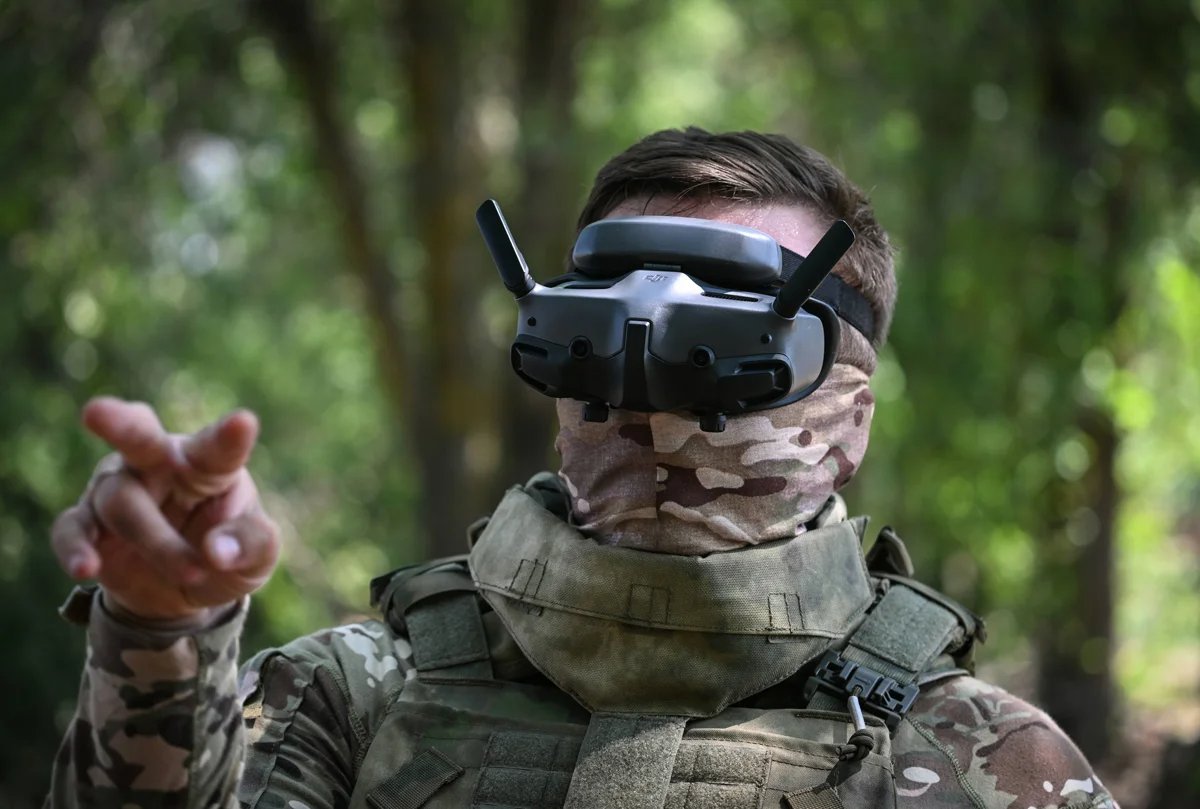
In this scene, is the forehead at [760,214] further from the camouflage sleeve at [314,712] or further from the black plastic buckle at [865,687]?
the camouflage sleeve at [314,712]

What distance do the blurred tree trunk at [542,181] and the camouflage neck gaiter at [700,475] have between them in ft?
19.9

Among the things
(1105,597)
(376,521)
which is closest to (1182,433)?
(1105,597)

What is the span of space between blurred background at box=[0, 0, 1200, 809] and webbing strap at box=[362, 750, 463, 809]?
3462 millimetres

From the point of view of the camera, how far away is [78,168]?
7285mm

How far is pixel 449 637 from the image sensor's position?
95.0 inches

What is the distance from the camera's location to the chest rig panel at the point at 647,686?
2180 mm

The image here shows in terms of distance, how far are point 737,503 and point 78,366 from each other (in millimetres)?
5696

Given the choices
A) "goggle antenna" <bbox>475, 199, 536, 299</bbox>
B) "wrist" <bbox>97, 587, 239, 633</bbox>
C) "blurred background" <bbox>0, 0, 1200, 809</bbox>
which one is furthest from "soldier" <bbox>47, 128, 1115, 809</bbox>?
"blurred background" <bbox>0, 0, 1200, 809</bbox>

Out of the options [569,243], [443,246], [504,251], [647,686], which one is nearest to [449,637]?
[647,686]

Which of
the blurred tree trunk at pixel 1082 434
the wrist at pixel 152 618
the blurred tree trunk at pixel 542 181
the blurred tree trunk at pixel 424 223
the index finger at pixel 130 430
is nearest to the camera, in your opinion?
the index finger at pixel 130 430

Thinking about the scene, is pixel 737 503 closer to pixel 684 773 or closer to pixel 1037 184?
pixel 684 773

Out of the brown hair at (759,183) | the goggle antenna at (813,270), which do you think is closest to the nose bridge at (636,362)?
the goggle antenna at (813,270)

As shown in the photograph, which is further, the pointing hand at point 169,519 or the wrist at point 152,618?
the wrist at point 152,618

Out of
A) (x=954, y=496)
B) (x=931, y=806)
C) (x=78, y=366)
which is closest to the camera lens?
(x=931, y=806)
